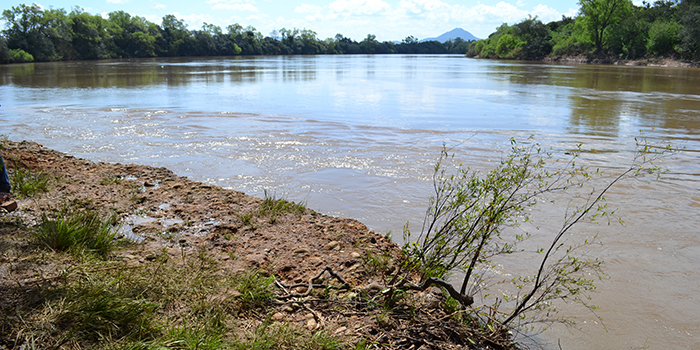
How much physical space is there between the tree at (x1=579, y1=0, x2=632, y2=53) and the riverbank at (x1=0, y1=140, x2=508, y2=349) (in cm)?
7768

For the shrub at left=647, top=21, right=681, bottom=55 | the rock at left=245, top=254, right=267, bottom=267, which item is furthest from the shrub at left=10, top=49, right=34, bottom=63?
the shrub at left=647, top=21, right=681, bottom=55

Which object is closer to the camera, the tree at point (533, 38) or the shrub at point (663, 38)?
the shrub at point (663, 38)

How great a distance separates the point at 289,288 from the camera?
11.8 ft

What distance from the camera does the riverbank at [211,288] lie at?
2.70 meters

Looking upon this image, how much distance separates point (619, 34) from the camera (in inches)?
2596

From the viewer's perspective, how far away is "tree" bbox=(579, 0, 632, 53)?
226 ft

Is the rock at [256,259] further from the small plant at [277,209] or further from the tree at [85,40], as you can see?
the tree at [85,40]

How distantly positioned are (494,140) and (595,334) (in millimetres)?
7960

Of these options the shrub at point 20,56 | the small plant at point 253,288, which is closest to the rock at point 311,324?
the small plant at point 253,288

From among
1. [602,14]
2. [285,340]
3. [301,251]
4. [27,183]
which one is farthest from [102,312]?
[602,14]

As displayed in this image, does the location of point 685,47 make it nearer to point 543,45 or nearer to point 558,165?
point 543,45

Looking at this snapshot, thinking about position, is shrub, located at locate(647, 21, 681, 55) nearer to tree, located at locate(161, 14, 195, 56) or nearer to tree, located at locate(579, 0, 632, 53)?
tree, located at locate(579, 0, 632, 53)

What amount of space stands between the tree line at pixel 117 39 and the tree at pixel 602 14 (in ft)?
278

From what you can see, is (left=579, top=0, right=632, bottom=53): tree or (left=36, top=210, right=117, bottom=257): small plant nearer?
(left=36, top=210, right=117, bottom=257): small plant
